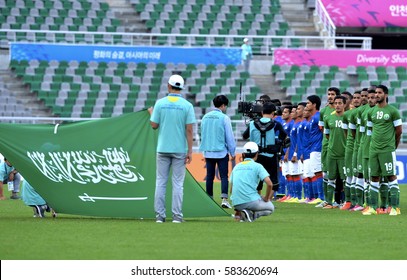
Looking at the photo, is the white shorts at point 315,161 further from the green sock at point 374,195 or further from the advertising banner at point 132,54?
the advertising banner at point 132,54

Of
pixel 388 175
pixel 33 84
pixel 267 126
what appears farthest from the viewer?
pixel 33 84

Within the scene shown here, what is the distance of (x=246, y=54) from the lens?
4106 cm

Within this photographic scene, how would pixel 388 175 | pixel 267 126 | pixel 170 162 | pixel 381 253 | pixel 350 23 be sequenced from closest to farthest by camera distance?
1. pixel 381 253
2. pixel 170 162
3. pixel 388 175
4. pixel 267 126
5. pixel 350 23

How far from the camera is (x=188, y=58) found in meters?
40.8

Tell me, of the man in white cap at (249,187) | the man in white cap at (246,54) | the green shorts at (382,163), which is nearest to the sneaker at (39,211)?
the man in white cap at (249,187)

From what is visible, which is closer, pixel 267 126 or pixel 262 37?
pixel 267 126

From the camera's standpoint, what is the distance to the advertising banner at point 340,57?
42094 millimetres

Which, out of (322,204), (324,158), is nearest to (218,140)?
(324,158)

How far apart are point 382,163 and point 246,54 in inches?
891

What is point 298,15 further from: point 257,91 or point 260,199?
point 260,199

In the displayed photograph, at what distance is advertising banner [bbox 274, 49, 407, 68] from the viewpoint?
4209cm

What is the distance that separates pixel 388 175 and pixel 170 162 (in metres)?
4.19

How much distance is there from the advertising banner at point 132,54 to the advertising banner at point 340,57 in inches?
77.7

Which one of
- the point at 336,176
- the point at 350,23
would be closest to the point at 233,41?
the point at 350,23
